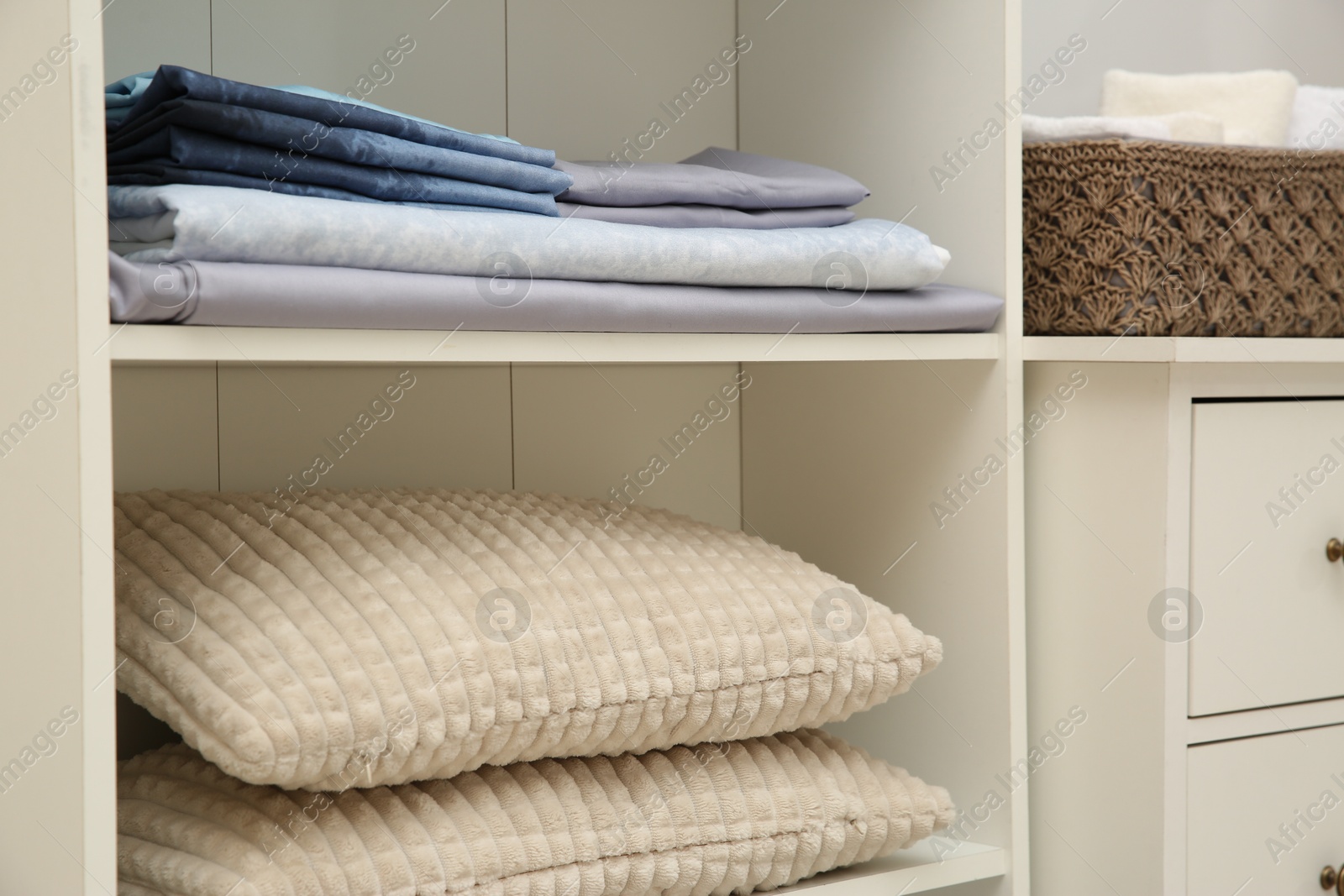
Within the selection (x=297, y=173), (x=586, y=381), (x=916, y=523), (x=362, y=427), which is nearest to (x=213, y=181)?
A: (x=297, y=173)

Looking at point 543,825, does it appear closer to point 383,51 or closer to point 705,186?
point 705,186

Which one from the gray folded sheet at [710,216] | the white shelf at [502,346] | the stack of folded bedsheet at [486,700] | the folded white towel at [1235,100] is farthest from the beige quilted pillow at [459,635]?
the folded white towel at [1235,100]

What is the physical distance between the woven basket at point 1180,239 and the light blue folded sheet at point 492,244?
0.13m

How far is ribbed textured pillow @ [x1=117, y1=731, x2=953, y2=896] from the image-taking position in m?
0.69

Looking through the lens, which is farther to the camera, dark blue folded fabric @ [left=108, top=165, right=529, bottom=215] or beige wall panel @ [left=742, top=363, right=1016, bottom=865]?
beige wall panel @ [left=742, top=363, right=1016, bottom=865]

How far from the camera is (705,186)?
901 millimetres

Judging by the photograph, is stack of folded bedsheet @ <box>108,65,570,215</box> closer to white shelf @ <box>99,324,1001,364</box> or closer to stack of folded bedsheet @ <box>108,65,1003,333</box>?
stack of folded bedsheet @ <box>108,65,1003,333</box>

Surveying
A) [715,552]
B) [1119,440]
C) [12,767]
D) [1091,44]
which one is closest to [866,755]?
[715,552]

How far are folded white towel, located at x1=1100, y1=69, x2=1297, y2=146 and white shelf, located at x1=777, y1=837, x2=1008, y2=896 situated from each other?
0.76 meters

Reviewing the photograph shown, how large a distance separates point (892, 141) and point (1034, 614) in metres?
0.44

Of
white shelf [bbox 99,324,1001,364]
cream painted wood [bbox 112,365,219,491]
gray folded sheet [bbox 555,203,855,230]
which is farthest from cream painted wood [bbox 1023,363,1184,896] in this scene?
cream painted wood [bbox 112,365,219,491]

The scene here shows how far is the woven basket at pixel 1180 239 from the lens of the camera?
0.93 m

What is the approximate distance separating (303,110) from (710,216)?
32 centimetres

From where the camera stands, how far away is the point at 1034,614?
102 centimetres
